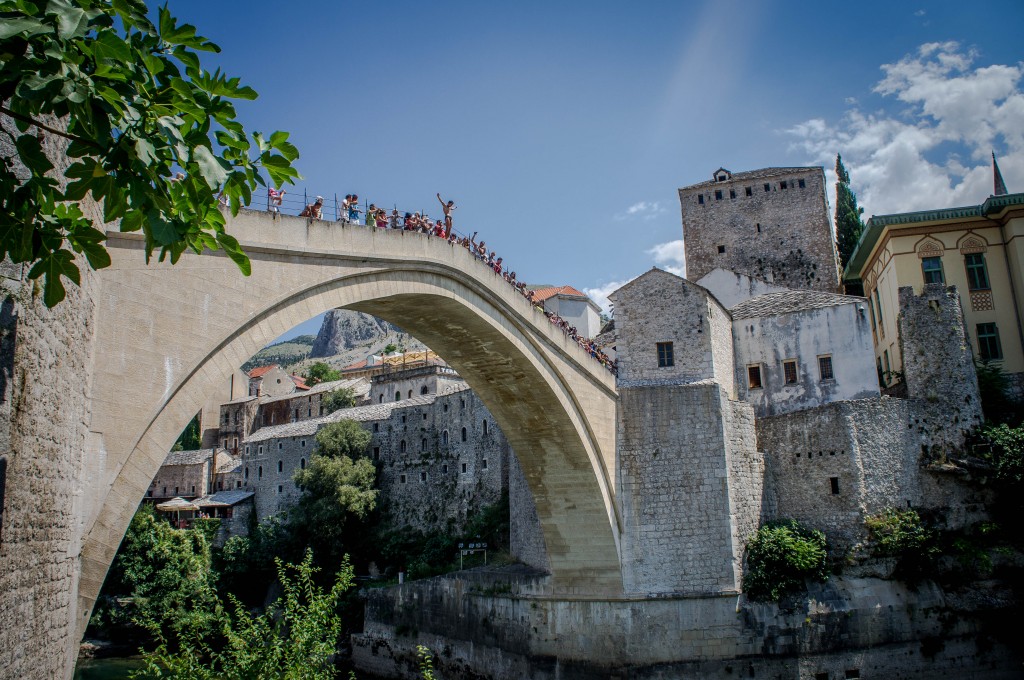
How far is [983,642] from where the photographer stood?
762 inches

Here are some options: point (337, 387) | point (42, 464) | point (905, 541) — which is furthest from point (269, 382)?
point (42, 464)

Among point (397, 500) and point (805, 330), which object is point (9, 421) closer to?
point (805, 330)

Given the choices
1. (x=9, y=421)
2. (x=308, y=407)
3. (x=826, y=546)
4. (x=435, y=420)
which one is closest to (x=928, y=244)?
(x=826, y=546)

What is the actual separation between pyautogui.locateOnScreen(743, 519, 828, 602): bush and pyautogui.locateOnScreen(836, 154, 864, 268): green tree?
806 inches

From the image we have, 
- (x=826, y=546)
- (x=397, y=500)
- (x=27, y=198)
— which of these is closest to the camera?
(x=27, y=198)

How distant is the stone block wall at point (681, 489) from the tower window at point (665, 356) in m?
0.73

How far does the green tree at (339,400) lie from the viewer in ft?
161

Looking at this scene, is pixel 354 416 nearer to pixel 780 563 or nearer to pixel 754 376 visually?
pixel 754 376

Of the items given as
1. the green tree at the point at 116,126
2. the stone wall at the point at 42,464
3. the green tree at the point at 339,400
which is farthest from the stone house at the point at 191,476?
the green tree at the point at 116,126

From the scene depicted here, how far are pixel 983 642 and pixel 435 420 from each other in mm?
22685

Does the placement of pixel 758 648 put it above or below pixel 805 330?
below

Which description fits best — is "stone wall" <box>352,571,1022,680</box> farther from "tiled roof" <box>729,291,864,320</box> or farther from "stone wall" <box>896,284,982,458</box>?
"tiled roof" <box>729,291,864,320</box>

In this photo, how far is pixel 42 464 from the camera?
641 cm

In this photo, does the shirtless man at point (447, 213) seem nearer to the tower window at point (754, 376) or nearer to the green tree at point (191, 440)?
the tower window at point (754, 376)
